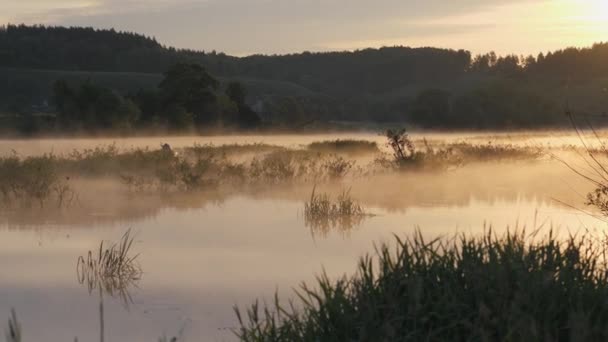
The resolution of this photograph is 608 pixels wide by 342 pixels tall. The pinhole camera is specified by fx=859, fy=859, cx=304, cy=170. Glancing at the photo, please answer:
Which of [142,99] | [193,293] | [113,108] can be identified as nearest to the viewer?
[193,293]

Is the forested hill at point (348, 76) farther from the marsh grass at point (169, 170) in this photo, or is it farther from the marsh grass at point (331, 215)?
the marsh grass at point (331, 215)

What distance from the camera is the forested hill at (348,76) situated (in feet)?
245

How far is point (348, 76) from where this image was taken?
5098 inches

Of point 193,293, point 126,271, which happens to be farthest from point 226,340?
point 126,271

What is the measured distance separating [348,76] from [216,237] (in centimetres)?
11613

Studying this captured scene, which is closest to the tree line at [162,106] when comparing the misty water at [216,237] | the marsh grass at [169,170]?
the marsh grass at [169,170]

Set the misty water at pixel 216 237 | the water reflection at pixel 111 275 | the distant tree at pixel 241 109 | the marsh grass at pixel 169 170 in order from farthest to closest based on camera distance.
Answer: the distant tree at pixel 241 109
the marsh grass at pixel 169 170
the water reflection at pixel 111 275
the misty water at pixel 216 237

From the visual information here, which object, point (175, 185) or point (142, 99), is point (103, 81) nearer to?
point (142, 99)

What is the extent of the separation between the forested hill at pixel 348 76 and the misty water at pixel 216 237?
4016cm

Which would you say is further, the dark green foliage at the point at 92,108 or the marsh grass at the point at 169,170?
the dark green foliage at the point at 92,108

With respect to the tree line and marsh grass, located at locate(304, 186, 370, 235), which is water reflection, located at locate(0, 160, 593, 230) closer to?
marsh grass, located at locate(304, 186, 370, 235)

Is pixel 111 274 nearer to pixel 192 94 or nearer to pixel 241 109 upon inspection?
pixel 192 94

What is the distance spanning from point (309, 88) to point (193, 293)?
116 metres

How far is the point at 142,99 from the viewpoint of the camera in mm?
49875
